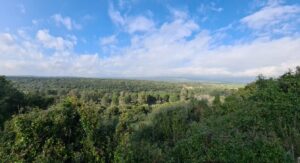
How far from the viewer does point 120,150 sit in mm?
6477

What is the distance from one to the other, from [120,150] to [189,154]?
135 inches

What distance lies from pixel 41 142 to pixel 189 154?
502 cm

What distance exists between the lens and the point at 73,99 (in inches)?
301

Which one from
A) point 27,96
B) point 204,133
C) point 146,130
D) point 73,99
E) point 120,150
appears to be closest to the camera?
point 120,150

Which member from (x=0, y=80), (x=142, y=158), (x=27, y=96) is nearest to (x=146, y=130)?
(x=27, y=96)

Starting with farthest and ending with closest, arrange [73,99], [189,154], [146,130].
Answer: [146,130], [189,154], [73,99]

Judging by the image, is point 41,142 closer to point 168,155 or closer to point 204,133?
point 168,155

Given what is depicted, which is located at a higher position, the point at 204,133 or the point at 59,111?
the point at 59,111

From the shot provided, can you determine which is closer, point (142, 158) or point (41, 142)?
point (41, 142)

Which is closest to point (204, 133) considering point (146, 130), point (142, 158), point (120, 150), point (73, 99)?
point (142, 158)

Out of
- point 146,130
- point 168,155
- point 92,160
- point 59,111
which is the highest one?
point 59,111

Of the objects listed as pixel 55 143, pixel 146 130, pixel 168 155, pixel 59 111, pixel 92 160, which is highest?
pixel 59 111

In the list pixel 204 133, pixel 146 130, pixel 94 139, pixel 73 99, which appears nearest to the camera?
pixel 94 139

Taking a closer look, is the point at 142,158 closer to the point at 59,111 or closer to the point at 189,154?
the point at 189,154
